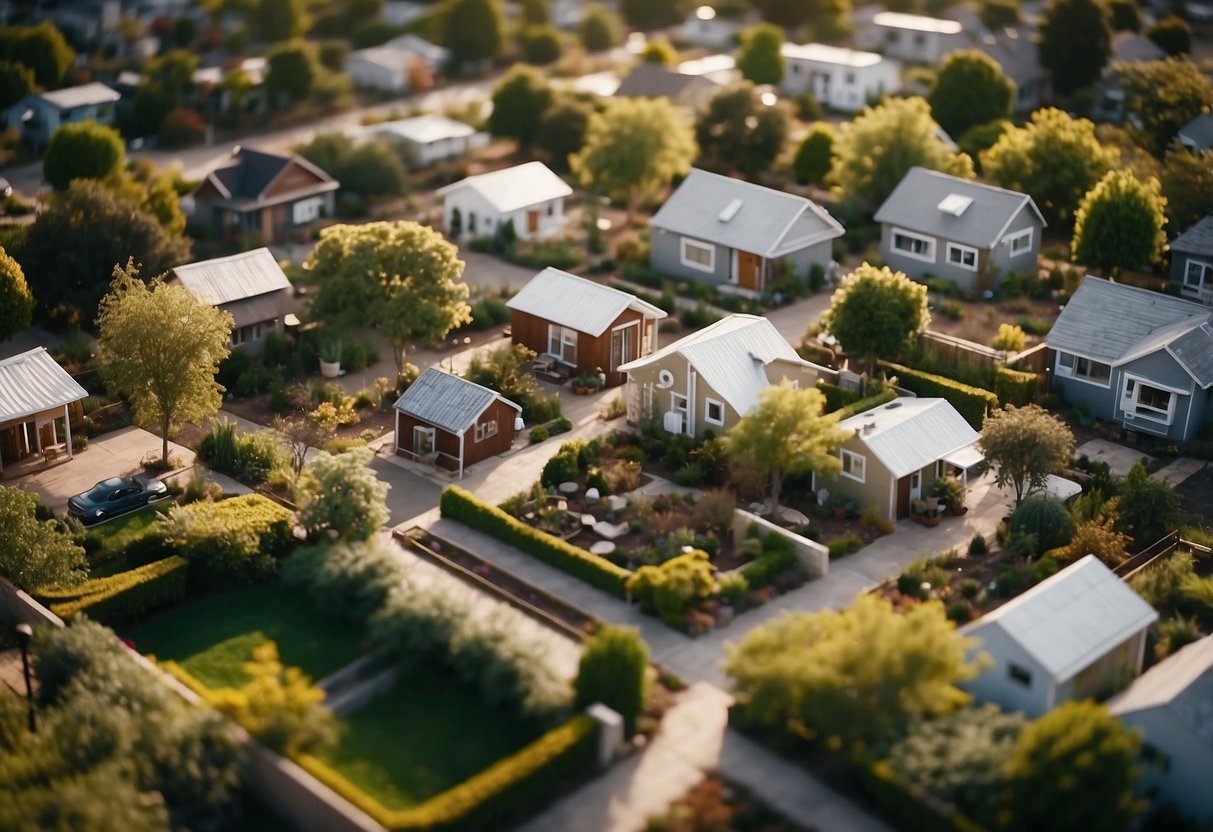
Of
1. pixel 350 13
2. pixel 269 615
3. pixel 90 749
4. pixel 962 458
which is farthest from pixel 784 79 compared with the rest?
pixel 90 749

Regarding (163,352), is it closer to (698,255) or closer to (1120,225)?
(698,255)

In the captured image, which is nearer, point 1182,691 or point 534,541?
point 1182,691

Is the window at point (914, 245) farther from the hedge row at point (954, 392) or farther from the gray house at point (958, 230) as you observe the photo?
the hedge row at point (954, 392)

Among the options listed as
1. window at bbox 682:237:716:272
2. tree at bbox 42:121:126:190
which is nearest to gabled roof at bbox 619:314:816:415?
window at bbox 682:237:716:272

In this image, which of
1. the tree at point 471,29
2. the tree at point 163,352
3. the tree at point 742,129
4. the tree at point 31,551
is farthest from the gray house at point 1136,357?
the tree at point 471,29

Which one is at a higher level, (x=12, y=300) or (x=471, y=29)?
(x=12, y=300)

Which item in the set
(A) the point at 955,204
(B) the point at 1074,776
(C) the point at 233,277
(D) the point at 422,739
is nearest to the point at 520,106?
(A) the point at 955,204

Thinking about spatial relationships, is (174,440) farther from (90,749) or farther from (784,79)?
(784,79)
